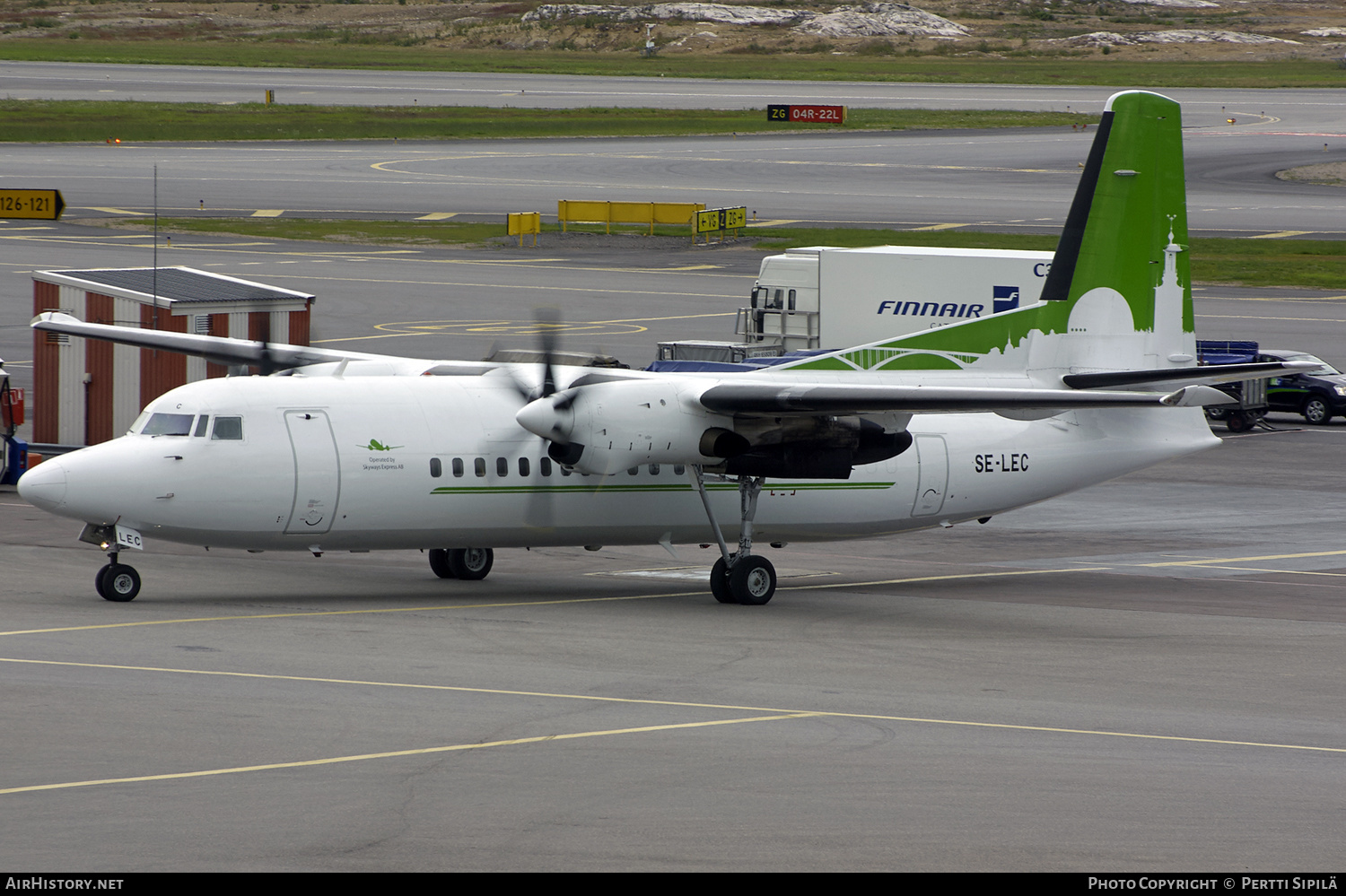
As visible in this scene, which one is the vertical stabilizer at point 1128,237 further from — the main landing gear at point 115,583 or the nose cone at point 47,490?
the nose cone at point 47,490

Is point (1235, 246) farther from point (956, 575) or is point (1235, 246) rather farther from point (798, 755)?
point (798, 755)

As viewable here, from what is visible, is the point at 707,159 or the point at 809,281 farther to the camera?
the point at 707,159

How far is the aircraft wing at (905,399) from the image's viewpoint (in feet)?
71.7

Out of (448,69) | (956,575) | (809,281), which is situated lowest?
(956,575)

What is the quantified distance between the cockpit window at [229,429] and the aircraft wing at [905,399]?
19.9 feet

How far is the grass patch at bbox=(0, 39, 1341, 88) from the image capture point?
160m

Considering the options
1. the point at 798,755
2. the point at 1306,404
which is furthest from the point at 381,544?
the point at 1306,404

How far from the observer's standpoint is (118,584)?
72.6 ft

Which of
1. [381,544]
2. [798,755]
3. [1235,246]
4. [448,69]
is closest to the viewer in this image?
[798,755]

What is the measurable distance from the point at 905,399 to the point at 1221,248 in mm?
58288

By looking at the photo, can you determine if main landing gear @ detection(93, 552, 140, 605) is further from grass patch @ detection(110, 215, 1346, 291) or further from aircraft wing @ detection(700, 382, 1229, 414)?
grass patch @ detection(110, 215, 1346, 291)

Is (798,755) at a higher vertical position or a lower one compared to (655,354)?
lower

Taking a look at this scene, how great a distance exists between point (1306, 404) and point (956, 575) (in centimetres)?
2170
